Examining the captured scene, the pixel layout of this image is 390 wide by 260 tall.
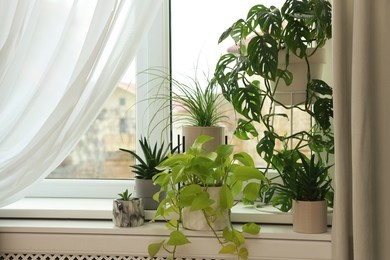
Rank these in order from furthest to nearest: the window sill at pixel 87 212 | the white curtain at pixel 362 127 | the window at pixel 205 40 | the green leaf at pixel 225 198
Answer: the window at pixel 205 40 < the window sill at pixel 87 212 < the green leaf at pixel 225 198 < the white curtain at pixel 362 127

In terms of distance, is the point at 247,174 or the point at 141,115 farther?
the point at 141,115

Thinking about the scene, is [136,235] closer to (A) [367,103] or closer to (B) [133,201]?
(B) [133,201]

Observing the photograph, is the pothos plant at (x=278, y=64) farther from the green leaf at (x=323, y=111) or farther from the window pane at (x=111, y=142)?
the window pane at (x=111, y=142)

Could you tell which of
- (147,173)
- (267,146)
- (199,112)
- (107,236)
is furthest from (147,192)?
(267,146)

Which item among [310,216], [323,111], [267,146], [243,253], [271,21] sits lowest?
[243,253]

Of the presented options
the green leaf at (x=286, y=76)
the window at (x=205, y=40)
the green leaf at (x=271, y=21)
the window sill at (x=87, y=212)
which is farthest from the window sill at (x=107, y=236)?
the green leaf at (x=271, y=21)

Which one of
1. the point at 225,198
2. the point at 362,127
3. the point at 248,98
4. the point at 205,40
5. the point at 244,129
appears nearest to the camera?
the point at 362,127

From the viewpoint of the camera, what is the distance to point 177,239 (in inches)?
78.1

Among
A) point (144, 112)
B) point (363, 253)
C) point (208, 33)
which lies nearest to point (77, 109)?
point (144, 112)

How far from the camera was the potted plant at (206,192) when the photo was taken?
198 cm

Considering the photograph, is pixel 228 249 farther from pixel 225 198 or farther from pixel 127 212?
pixel 127 212

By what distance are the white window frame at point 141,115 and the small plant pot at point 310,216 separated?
1.98 feet

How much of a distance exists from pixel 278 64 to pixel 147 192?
0.60 metres

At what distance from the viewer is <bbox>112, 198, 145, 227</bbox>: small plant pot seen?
6.95ft
